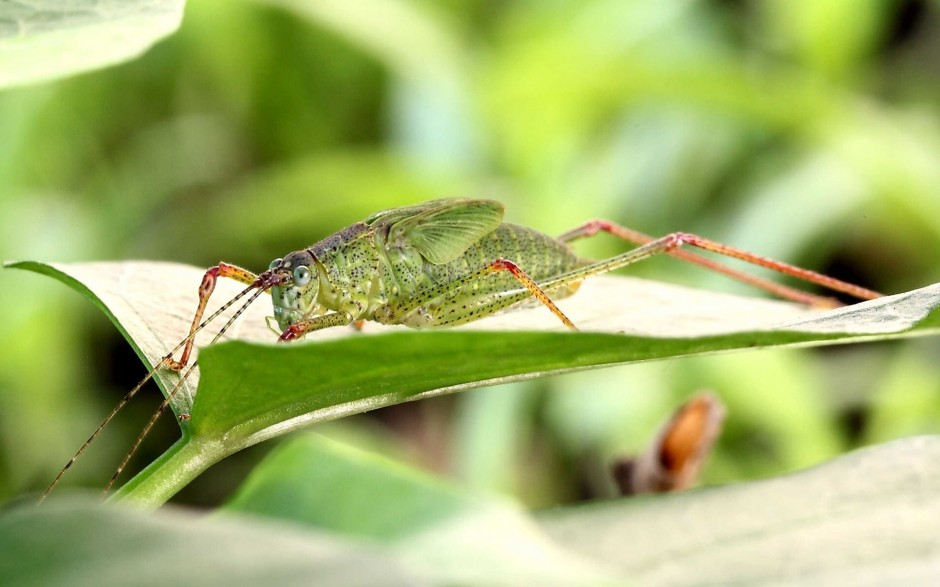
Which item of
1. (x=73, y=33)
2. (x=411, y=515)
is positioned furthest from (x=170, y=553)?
(x=73, y=33)

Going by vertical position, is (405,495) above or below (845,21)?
below

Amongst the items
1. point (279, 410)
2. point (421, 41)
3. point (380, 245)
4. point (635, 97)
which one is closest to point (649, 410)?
point (635, 97)

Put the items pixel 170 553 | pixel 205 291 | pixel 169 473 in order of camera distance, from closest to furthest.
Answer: pixel 170 553
pixel 169 473
pixel 205 291

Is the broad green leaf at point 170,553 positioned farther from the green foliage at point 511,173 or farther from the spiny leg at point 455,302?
the green foliage at point 511,173

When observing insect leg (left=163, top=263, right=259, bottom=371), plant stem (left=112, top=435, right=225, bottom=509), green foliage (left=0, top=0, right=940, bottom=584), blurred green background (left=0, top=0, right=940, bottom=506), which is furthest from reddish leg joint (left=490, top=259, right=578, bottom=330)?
blurred green background (left=0, top=0, right=940, bottom=506)

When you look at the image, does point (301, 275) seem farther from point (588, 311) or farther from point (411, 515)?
point (411, 515)

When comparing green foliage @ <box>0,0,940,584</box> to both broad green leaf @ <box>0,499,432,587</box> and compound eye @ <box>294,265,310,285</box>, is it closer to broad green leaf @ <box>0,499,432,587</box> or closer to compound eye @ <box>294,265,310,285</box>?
compound eye @ <box>294,265,310,285</box>

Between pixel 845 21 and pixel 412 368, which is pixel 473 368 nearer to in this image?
pixel 412 368
